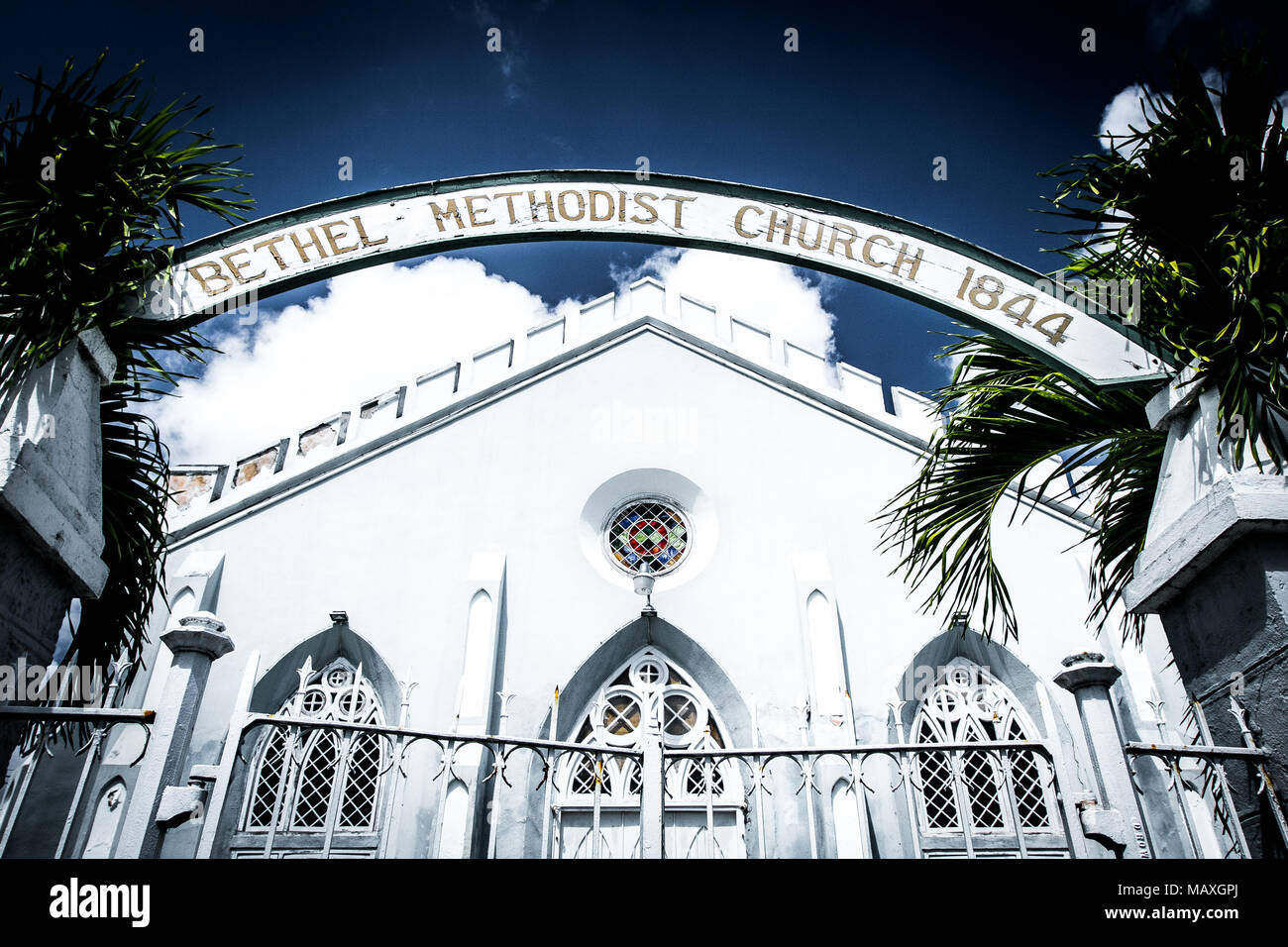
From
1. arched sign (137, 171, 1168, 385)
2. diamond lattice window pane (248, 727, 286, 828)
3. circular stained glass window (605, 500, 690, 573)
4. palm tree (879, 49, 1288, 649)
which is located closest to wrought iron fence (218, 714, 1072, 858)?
diamond lattice window pane (248, 727, 286, 828)

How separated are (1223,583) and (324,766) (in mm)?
10520

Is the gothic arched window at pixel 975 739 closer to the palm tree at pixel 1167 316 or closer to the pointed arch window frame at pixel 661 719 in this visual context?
the pointed arch window frame at pixel 661 719

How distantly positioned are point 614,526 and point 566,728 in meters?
3.20

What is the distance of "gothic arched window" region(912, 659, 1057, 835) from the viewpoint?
11.3m

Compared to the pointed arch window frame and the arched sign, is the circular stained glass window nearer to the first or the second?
the pointed arch window frame

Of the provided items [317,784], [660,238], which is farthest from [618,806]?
[660,238]

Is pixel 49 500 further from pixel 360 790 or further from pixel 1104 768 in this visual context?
pixel 360 790

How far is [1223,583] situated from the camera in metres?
4.52

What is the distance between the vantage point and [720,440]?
14312 millimetres

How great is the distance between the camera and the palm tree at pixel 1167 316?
191 inches

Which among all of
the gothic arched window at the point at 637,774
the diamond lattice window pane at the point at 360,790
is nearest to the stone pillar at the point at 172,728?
the gothic arched window at the point at 637,774
